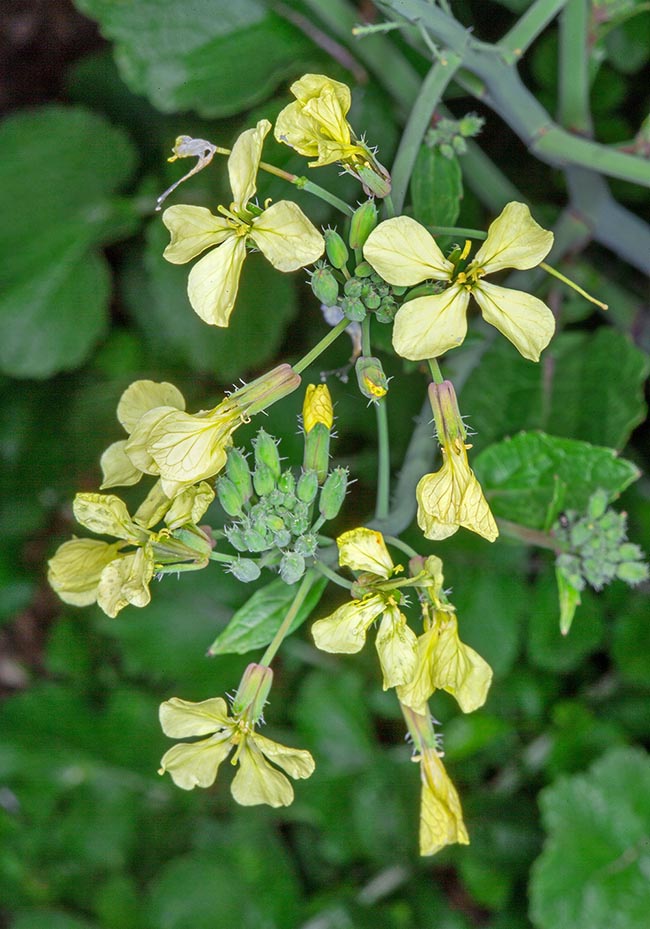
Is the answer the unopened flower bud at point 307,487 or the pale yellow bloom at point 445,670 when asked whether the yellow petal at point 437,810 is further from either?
→ the unopened flower bud at point 307,487

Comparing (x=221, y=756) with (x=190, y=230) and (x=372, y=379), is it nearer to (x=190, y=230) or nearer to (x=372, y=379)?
(x=372, y=379)

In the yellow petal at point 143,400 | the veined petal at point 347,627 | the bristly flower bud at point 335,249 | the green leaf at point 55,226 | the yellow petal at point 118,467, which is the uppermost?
the bristly flower bud at point 335,249

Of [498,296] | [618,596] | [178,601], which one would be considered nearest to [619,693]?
[618,596]

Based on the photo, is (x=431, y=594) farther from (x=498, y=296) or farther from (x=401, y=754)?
(x=401, y=754)

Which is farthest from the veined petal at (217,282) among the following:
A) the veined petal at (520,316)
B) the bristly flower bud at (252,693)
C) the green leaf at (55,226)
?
the green leaf at (55,226)

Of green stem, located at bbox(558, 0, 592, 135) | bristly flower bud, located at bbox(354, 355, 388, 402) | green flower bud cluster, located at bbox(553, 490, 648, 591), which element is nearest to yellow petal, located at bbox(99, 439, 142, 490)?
bristly flower bud, located at bbox(354, 355, 388, 402)

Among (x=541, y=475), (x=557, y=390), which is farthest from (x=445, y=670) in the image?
(x=557, y=390)
